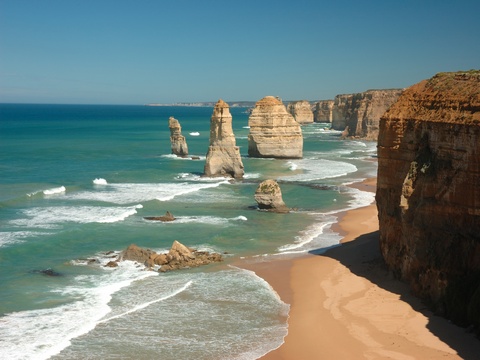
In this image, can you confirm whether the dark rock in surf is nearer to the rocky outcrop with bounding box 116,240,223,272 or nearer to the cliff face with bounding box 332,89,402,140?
the rocky outcrop with bounding box 116,240,223,272

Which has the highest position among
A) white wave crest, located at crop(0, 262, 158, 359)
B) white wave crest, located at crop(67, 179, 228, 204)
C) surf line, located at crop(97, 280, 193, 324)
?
white wave crest, located at crop(67, 179, 228, 204)

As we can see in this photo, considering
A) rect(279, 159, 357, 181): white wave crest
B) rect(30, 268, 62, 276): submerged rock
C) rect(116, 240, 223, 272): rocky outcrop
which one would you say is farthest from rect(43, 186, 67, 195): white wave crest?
rect(30, 268, 62, 276): submerged rock

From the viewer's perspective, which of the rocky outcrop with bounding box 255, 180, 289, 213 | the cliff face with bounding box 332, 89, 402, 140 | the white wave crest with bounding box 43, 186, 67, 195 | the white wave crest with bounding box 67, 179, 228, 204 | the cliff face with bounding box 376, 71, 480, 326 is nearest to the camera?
the cliff face with bounding box 376, 71, 480, 326

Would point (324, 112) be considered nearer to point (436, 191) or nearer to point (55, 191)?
point (55, 191)

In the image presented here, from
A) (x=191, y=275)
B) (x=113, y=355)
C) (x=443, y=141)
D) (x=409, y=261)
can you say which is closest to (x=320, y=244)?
(x=191, y=275)

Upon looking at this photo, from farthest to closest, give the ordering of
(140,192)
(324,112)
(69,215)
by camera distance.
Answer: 1. (324,112)
2. (140,192)
3. (69,215)

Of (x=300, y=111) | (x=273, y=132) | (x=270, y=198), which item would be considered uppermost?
(x=300, y=111)

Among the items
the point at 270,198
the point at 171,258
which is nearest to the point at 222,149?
the point at 270,198
